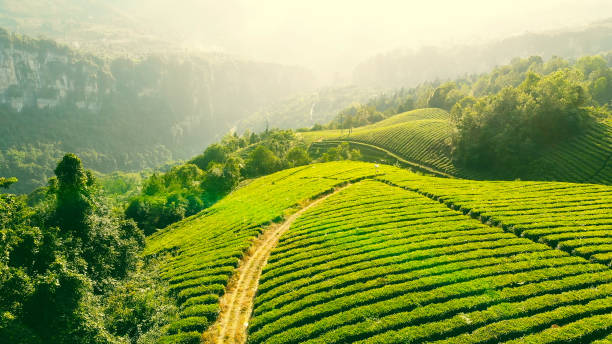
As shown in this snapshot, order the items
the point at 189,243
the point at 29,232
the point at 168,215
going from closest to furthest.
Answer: the point at 29,232, the point at 189,243, the point at 168,215

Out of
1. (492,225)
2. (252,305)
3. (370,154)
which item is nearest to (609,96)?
(370,154)

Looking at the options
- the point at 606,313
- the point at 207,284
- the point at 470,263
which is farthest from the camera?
the point at 207,284

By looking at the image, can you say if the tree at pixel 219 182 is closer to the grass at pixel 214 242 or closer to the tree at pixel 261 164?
the tree at pixel 261 164

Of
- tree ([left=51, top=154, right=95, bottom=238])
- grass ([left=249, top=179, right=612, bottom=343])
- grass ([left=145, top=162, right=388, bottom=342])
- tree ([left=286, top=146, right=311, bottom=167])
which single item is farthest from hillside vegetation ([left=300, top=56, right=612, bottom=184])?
tree ([left=51, top=154, right=95, bottom=238])

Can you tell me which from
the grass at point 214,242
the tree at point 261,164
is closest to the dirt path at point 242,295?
the grass at point 214,242

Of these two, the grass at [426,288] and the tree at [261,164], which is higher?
the grass at [426,288]

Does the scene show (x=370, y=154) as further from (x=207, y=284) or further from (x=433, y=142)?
(x=207, y=284)
